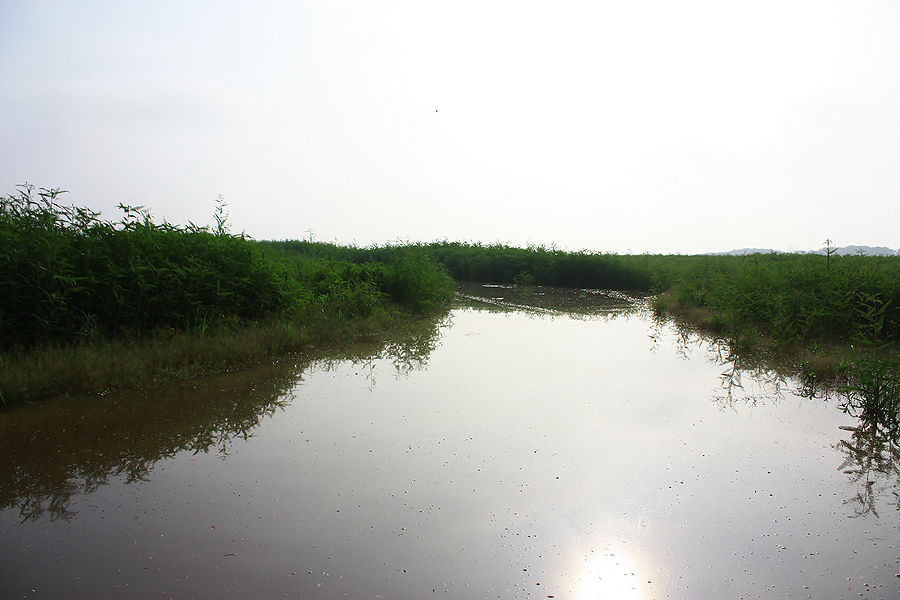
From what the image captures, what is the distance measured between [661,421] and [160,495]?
4.33 m

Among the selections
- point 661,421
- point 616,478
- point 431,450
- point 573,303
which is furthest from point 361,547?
point 573,303

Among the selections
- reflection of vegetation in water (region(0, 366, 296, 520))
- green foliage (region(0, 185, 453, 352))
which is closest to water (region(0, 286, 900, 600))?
reflection of vegetation in water (region(0, 366, 296, 520))

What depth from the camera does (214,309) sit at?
24.7 feet

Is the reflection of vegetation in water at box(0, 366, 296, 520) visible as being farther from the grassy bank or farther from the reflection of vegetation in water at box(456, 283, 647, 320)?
the reflection of vegetation in water at box(456, 283, 647, 320)

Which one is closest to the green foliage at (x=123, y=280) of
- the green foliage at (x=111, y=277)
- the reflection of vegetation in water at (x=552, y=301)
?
the green foliage at (x=111, y=277)

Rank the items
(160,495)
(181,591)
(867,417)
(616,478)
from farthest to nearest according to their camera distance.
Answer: (867,417) < (616,478) < (160,495) < (181,591)

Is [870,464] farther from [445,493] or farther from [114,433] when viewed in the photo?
[114,433]

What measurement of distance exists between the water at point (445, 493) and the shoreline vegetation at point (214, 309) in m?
0.50

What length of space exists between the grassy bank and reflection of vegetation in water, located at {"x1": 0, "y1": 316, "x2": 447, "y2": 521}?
446mm

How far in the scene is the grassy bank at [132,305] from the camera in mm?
5594

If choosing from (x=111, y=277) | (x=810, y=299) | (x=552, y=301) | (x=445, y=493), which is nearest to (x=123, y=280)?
(x=111, y=277)

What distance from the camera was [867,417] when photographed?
486 cm

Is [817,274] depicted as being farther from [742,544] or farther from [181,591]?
[181,591]

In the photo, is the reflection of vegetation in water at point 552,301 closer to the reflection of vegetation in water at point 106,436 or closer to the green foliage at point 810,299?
the green foliage at point 810,299
